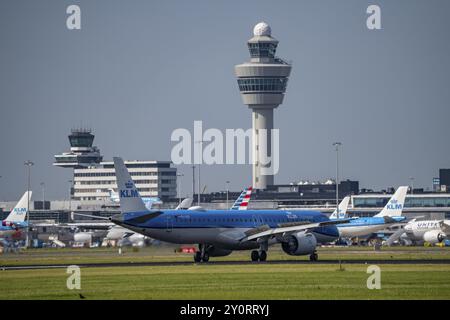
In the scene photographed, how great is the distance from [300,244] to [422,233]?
214 ft

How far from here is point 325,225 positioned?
3546 inches

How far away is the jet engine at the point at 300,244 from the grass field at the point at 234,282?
9589 mm

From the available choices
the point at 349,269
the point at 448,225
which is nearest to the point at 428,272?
the point at 349,269

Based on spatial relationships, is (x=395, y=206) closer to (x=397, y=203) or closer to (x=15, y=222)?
(x=397, y=203)

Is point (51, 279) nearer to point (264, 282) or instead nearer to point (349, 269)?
point (264, 282)

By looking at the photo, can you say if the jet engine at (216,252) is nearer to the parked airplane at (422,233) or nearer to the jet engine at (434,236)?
the parked airplane at (422,233)

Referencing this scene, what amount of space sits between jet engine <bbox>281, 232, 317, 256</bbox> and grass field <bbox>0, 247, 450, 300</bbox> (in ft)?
31.5

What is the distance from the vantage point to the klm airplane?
84.0 meters

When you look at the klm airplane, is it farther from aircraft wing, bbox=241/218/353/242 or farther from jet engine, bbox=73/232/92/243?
jet engine, bbox=73/232/92/243

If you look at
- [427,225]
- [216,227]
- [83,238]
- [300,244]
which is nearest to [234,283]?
[300,244]

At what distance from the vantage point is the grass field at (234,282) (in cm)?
5088

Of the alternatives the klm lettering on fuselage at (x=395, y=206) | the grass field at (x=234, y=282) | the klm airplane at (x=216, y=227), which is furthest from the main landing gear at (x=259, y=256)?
the klm lettering on fuselage at (x=395, y=206)

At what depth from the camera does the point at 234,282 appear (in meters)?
59.5

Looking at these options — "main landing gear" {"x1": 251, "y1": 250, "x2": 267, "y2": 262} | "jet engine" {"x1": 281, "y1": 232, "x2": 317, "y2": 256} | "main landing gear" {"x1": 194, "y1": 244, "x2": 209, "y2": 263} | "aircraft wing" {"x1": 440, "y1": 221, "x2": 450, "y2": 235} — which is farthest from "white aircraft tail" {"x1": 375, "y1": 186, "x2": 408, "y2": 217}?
"main landing gear" {"x1": 194, "y1": 244, "x2": 209, "y2": 263}
